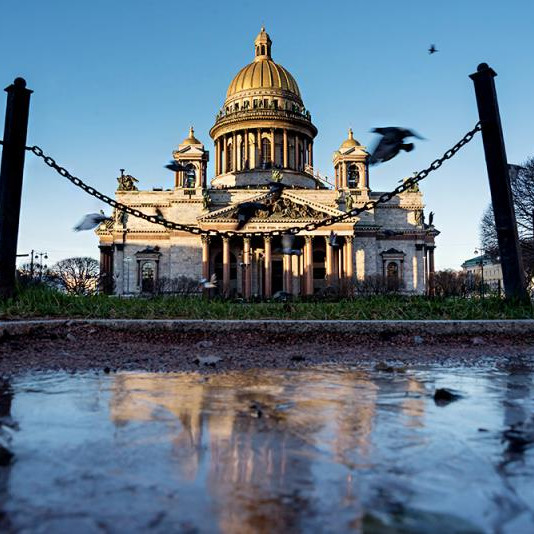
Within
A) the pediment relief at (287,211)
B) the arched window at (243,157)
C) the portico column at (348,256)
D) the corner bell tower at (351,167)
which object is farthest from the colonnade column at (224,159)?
the portico column at (348,256)

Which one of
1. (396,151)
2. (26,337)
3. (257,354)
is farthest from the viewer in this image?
(396,151)

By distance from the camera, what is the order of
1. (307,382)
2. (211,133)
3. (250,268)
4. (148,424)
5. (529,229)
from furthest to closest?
(211,133), (250,268), (529,229), (307,382), (148,424)

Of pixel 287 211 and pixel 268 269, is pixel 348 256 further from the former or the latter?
pixel 268 269

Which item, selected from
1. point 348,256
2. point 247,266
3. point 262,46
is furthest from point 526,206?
point 262,46

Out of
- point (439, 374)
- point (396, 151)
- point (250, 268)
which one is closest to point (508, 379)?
point (439, 374)

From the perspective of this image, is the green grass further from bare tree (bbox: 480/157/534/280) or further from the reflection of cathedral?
the reflection of cathedral

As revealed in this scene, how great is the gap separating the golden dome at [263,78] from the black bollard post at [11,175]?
53.0m

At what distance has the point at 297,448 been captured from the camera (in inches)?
88.4

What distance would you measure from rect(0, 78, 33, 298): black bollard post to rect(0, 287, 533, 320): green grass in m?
0.55

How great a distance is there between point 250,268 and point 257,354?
141 ft

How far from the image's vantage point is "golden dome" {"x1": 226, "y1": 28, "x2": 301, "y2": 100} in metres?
59.7

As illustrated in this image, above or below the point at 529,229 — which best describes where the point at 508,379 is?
below

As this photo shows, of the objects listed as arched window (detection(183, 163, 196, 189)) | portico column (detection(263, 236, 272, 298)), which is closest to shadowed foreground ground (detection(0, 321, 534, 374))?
portico column (detection(263, 236, 272, 298))

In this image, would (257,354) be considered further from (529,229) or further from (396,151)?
(529,229)
